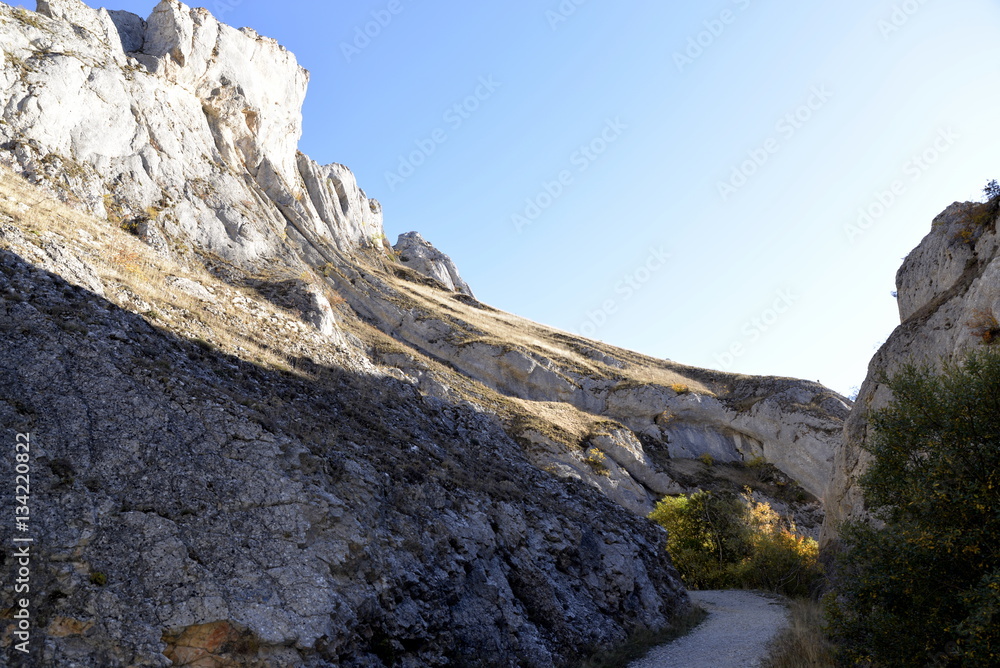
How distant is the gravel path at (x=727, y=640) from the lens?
14.8 meters

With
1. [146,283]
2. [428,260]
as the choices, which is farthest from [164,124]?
[428,260]

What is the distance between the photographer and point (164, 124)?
36.8 meters

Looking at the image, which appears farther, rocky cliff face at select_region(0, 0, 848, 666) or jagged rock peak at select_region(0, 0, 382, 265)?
jagged rock peak at select_region(0, 0, 382, 265)

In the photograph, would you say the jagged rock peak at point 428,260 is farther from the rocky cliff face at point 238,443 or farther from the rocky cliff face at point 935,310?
the rocky cliff face at point 935,310

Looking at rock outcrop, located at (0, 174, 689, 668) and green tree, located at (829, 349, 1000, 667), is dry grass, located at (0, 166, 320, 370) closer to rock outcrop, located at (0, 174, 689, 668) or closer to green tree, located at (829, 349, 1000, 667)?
rock outcrop, located at (0, 174, 689, 668)

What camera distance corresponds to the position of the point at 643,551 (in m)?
21.8

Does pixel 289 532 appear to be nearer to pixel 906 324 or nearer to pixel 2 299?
pixel 2 299

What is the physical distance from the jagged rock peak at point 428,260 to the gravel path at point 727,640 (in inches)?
2489

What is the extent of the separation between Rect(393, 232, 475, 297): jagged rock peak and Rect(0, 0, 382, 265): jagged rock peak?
2179 cm

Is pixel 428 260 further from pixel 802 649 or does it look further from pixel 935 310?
pixel 802 649

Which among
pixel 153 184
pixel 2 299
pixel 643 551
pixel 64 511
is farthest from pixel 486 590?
pixel 153 184

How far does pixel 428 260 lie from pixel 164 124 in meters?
48.9

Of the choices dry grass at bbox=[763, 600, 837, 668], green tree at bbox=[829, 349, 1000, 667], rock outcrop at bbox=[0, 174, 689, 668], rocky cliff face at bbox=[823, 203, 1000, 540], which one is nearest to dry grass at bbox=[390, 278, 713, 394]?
rocky cliff face at bbox=[823, 203, 1000, 540]

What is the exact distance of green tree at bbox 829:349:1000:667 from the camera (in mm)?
8641
